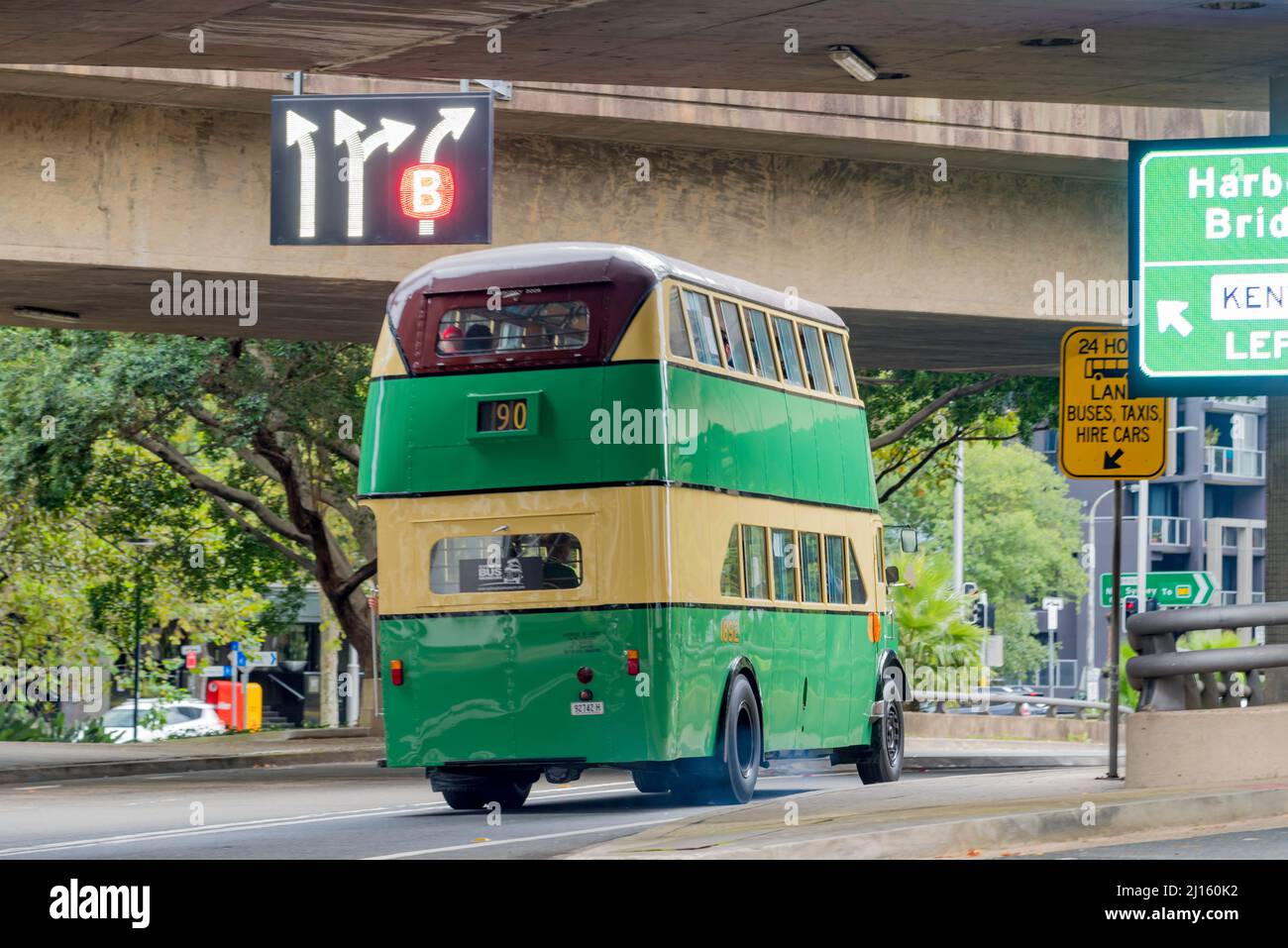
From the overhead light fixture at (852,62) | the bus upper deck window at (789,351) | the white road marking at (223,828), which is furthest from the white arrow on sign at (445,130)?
the white road marking at (223,828)

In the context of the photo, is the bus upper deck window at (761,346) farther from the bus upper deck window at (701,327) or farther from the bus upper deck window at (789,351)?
the bus upper deck window at (701,327)

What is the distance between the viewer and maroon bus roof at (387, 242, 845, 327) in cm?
Result: 1781

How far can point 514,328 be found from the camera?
1802 centimetres

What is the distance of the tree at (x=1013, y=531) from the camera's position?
77.1 metres

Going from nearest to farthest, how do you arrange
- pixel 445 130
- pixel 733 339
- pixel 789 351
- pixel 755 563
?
pixel 445 130 < pixel 733 339 < pixel 755 563 < pixel 789 351

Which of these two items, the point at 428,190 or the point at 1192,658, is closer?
the point at 1192,658

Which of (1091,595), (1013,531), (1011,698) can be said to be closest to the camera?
(1011,698)

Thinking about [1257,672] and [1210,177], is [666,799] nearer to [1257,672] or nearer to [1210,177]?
[1257,672]

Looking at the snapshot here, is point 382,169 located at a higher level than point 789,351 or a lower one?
higher

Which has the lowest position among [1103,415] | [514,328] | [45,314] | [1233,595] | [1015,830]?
[1233,595]

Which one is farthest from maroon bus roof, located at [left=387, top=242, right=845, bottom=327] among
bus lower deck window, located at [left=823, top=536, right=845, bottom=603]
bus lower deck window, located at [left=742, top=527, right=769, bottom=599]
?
bus lower deck window, located at [left=823, top=536, right=845, bottom=603]

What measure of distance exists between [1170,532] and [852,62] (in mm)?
60456

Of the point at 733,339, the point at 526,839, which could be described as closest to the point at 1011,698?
the point at 733,339

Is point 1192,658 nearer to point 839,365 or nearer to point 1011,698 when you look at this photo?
point 839,365
